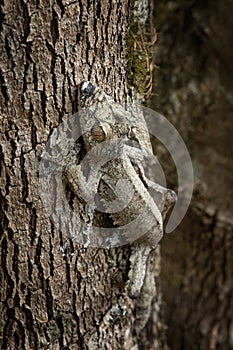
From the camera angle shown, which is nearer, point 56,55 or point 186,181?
point 56,55

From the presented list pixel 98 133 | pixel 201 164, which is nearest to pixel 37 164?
pixel 98 133

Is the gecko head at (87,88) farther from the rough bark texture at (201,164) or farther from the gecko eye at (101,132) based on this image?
the rough bark texture at (201,164)

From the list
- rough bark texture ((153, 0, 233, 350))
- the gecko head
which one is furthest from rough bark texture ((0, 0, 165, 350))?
rough bark texture ((153, 0, 233, 350))

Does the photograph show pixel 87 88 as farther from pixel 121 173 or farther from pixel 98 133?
pixel 121 173

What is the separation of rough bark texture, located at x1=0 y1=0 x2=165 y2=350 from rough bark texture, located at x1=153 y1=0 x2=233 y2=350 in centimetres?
71

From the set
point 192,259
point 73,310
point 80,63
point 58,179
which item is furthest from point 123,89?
point 192,259

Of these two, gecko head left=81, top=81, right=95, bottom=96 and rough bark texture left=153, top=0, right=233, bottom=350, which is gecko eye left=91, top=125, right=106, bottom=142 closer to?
gecko head left=81, top=81, right=95, bottom=96

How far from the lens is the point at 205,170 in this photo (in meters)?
2.08

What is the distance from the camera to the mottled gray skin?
1.17 m

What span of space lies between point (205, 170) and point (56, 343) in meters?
1.02

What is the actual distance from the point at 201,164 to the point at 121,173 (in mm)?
911

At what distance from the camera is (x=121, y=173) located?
122cm

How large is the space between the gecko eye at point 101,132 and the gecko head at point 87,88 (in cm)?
8

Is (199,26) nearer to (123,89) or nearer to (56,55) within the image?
(123,89)
